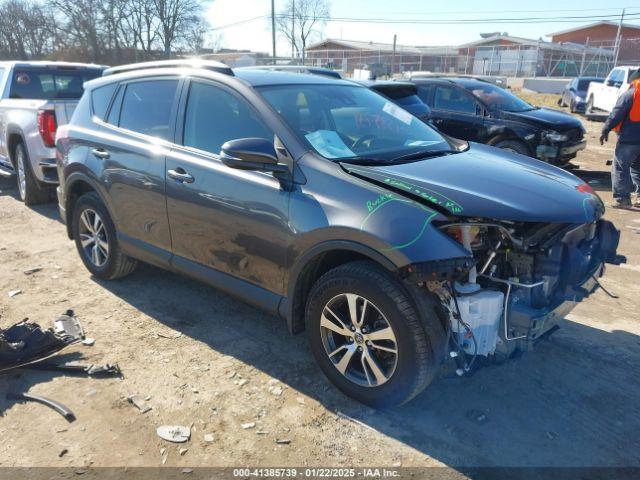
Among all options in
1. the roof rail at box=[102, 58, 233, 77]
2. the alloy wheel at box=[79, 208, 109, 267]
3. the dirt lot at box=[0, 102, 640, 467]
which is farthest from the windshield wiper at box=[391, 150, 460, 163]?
the alloy wheel at box=[79, 208, 109, 267]

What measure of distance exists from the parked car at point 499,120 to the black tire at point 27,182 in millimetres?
6828

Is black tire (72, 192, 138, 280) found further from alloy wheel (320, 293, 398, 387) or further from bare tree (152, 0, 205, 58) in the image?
bare tree (152, 0, 205, 58)

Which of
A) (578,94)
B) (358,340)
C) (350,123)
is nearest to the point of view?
(358,340)

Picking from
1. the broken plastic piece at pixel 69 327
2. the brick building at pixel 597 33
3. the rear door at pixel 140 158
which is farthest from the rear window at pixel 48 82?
the brick building at pixel 597 33

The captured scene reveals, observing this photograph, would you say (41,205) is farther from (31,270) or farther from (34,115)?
(31,270)

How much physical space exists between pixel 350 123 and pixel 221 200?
3.61 ft

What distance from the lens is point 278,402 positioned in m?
3.08

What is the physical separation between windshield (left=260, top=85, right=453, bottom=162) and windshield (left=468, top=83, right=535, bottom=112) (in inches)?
237

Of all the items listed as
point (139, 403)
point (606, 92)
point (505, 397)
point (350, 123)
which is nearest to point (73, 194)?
point (139, 403)

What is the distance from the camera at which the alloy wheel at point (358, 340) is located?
9.27ft

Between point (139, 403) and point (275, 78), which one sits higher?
point (275, 78)

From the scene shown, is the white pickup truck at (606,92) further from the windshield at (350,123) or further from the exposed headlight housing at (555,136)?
the windshield at (350,123)

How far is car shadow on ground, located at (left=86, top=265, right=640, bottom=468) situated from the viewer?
2.70 meters

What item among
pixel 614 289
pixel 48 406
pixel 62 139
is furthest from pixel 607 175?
pixel 48 406
